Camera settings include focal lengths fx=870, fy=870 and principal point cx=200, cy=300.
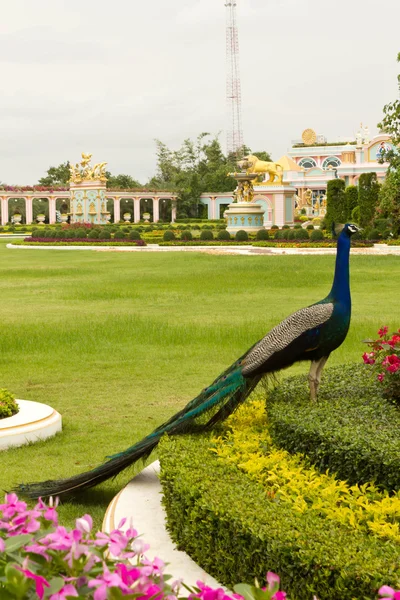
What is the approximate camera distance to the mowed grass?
23.3ft

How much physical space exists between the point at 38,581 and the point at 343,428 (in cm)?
315

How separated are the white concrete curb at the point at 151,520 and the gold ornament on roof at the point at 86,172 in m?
63.4

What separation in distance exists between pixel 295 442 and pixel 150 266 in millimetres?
23201

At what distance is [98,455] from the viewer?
267 inches

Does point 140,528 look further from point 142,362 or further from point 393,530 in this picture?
point 142,362

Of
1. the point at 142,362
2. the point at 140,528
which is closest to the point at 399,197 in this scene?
the point at 142,362

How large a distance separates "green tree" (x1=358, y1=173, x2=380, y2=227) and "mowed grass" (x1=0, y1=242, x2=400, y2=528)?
13901 mm

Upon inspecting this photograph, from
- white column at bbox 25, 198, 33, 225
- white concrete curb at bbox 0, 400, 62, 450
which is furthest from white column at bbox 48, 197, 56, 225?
white concrete curb at bbox 0, 400, 62, 450

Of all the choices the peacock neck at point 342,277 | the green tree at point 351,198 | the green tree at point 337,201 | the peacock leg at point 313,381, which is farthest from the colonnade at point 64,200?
the peacock leg at point 313,381

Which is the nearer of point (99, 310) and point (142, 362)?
point (142, 362)

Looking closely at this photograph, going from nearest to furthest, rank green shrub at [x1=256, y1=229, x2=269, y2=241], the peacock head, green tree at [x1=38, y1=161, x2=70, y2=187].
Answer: the peacock head < green shrub at [x1=256, y1=229, x2=269, y2=241] < green tree at [x1=38, y1=161, x2=70, y2=187]

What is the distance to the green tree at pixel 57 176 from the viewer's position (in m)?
96.5

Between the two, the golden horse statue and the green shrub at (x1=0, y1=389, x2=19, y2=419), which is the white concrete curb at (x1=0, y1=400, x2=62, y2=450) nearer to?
the green shrub at (x1=0, y1=389, x2=19, y2=419)

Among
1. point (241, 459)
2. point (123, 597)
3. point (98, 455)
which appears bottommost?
point (98, 455)
